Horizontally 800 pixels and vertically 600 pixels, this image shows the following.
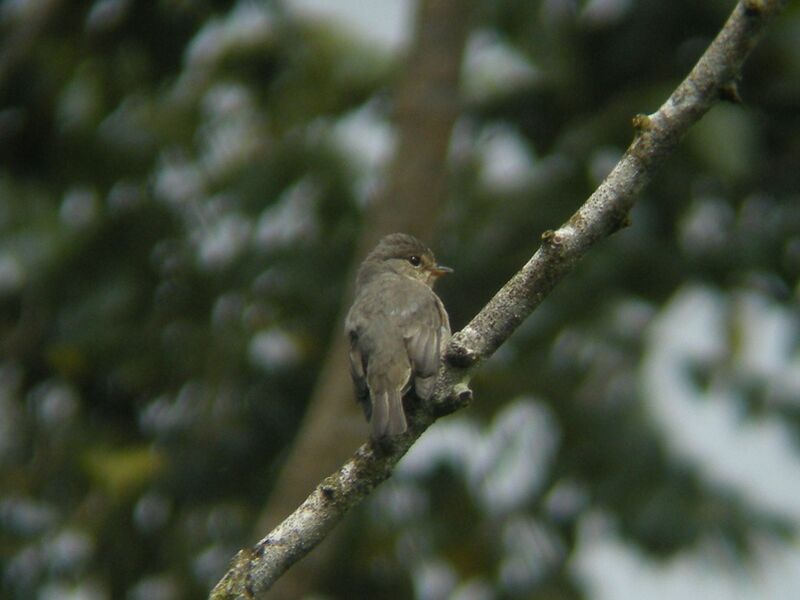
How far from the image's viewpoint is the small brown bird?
15.4ft

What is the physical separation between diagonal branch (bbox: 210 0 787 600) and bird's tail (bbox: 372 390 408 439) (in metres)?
0.18

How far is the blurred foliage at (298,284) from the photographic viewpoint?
28.2ft

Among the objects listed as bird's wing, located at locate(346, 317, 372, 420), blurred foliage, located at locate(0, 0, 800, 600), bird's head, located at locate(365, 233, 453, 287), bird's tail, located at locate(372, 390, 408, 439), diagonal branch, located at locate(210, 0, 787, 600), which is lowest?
blurred foliage, located at locate(0, 0, 800, 600)

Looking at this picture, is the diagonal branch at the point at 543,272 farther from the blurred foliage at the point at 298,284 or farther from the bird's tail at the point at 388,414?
the blurred foliage at the point at 298,284

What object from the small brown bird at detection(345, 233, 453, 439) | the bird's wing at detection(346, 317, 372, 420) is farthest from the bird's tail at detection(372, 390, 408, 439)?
the bird's wing at detection(346, 317, 372, 420)

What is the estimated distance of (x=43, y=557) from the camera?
8.78m

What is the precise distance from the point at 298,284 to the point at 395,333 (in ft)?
11.5

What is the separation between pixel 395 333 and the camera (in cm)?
546

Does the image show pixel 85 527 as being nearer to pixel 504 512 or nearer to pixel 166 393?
pixel 166 393

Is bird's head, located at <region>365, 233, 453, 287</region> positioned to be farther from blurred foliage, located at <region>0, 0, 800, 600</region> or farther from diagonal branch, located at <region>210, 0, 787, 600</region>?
diagonal branch, located at <region>210, 0, 787, 600</region>

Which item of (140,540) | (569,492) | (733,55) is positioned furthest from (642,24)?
(733,55)

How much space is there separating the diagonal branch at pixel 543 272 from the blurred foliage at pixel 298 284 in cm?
456

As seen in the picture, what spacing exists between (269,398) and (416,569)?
1.48 metres

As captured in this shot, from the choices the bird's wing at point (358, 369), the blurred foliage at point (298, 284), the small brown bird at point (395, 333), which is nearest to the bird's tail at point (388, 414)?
the small brown bird at point (395, 333)
